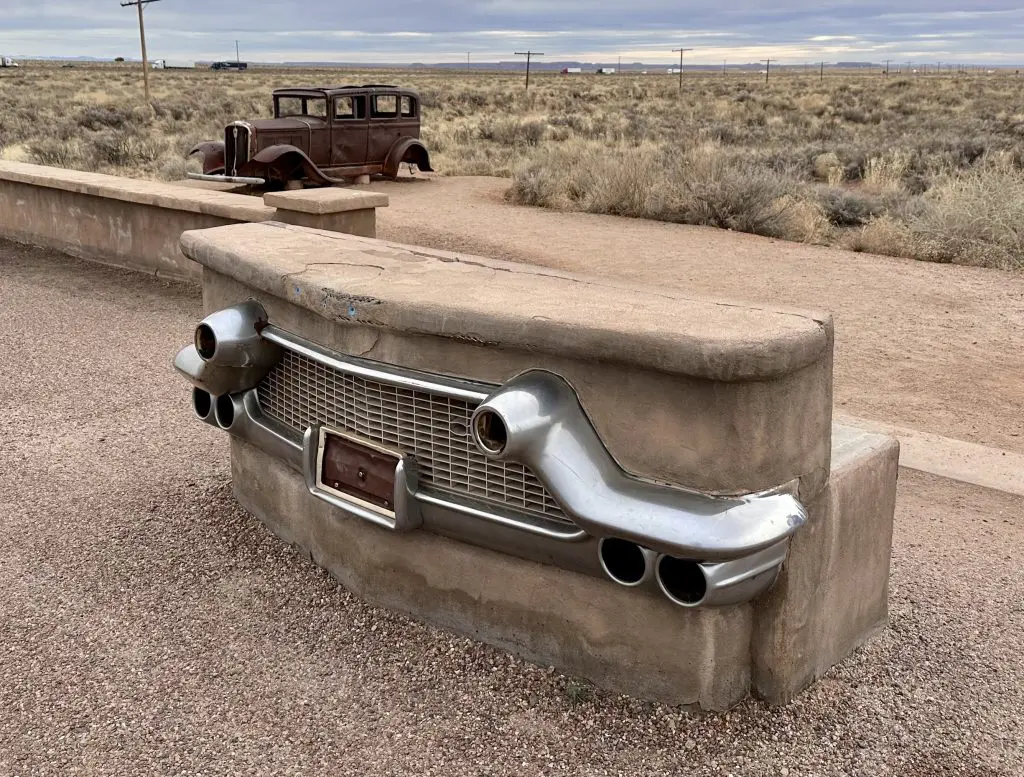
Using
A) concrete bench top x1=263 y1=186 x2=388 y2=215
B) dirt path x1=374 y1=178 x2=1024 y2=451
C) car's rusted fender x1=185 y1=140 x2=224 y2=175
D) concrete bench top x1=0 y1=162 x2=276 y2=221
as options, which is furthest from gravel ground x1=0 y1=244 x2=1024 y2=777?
Result: car's rusted fender x1=185 y1=140 x2=224 y2=175

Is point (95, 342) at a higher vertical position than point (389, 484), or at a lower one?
lower

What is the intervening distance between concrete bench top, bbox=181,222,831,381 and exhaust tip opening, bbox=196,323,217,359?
232 mm

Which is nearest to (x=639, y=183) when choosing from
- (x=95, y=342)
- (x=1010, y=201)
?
(x=1010, y=201)

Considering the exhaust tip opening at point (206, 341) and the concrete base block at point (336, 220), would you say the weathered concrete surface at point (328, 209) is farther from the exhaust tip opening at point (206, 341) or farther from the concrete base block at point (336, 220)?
the exhaust tip opening at point (206, 341)

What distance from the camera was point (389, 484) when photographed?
3.21 metres

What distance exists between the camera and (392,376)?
3094mm

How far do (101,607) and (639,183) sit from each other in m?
11.8

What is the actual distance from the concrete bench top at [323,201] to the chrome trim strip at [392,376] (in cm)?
467

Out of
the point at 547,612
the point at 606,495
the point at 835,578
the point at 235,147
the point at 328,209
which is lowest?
the point at 547,612

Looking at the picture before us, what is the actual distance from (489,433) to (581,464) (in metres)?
0.26

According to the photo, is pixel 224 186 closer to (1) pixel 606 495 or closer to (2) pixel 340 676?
(2) pixel 340 676

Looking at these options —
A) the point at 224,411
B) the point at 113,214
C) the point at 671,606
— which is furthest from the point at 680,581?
the point at 113,214

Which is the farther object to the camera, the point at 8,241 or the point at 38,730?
the point at 8,241

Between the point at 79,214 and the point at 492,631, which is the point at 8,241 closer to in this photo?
the point at 79,214
